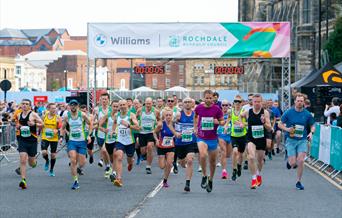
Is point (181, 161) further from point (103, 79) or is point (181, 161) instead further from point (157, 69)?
point (103, 79)

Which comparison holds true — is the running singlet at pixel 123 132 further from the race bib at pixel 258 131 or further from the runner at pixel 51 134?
the runner at pixel 51 134

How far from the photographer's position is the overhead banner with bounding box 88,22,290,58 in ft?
107

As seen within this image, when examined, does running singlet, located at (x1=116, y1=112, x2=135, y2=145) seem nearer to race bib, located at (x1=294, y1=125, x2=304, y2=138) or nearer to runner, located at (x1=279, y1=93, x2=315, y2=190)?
runner, located at (x1=279, y1=93, x2=315, y2=190)

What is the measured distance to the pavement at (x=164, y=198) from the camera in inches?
499

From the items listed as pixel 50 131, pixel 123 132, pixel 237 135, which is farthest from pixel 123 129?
pixel 50 131

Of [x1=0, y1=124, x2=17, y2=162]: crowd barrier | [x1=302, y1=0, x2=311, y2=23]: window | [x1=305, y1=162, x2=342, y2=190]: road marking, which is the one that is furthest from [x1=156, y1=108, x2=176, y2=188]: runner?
[x1=302, y1=0, x2=311, y2=23]: window

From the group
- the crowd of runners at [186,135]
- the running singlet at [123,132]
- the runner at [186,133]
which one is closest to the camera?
the crowd of runners at [186,135]

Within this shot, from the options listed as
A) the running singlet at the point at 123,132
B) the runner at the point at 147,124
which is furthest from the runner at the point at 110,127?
the runner at the point at 147,124

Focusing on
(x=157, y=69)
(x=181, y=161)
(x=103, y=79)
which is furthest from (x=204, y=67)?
(x=181, y=161)

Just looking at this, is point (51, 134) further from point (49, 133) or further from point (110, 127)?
point (110, 127)

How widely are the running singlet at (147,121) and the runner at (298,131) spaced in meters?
6.16

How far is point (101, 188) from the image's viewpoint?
55.8ft

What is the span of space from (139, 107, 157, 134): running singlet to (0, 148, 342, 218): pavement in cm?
203

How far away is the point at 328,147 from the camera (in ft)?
71.9
